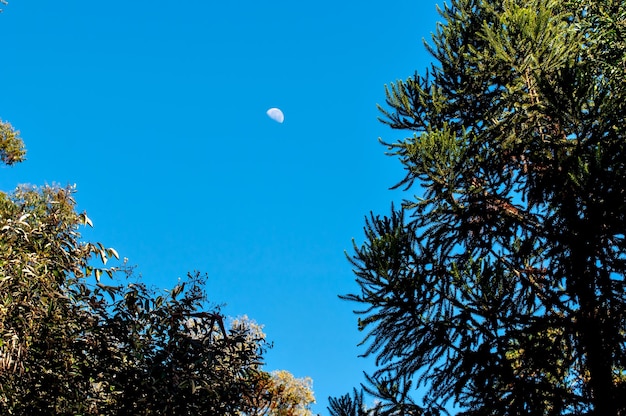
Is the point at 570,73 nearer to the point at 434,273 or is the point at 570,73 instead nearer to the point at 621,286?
the point at 621,286

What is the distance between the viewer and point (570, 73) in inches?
270

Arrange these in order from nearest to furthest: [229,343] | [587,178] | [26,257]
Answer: [26,257] → [229,343] → [587,178]

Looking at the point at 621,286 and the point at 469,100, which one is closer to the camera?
Result: the point at 621,286

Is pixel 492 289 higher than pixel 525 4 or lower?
lower

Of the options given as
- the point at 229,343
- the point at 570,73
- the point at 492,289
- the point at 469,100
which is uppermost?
the point at 469,100

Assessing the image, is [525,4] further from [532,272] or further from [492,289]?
[492,289]

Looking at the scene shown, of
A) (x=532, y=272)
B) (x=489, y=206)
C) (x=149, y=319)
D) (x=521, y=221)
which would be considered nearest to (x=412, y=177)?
(x=489, y=206)

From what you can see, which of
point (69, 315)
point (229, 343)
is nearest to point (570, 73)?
point (229, 343)

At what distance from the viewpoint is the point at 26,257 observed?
157 inches

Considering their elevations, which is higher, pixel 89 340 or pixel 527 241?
pixel 527 241

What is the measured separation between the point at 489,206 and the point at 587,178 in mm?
2209

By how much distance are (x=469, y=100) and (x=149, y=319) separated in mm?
8214

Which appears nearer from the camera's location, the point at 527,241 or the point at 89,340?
the point at 89,340

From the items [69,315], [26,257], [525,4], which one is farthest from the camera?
[525,4]
